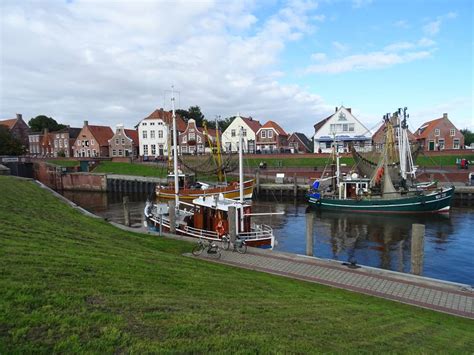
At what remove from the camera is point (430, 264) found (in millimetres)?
20016

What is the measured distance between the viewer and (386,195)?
35.8 metres

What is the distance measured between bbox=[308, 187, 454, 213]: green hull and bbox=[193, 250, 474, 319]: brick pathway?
2255 cm

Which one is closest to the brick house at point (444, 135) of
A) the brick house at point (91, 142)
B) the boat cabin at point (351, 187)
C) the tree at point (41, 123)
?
the boat cabin at point (351, 187)

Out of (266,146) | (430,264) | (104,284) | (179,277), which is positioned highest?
(266,146)

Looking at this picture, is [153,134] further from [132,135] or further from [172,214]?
[172,214]

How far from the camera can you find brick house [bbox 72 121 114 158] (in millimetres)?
88750

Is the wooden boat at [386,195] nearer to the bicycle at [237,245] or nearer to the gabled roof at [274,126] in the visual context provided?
the bicycle at [237,245]

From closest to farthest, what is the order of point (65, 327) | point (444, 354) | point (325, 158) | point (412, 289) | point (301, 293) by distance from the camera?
point (65, 327) → point (444, 354) → point (301, 293) → point (412, 289) → point (325, 158)

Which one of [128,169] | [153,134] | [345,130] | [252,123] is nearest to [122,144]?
[153,134]

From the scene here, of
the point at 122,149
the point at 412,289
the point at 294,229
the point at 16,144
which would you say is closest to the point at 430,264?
the point at 412,289

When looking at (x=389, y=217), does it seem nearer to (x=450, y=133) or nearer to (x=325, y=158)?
(x=325, y=158)

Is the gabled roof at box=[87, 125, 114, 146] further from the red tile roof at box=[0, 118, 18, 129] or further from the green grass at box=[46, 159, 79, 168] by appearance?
the red tile roof at box=[0, 118, 18, 129]

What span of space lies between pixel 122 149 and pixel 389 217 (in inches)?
2723

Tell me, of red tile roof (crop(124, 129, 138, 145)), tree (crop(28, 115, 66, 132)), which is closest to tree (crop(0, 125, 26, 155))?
red tile roof (crop(124, 129, 138, 145))
